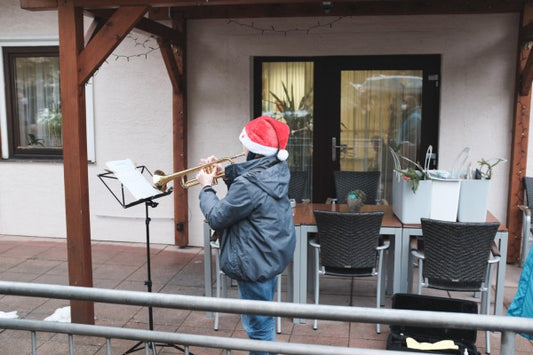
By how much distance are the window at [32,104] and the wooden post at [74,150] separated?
3.01 m

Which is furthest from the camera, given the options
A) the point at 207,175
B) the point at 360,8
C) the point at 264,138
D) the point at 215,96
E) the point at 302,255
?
the point at 215,96

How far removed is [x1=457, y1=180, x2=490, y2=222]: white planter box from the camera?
4.11 metres

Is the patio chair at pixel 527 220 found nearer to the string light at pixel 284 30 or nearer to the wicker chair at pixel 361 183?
the wicker chair at pixel 361 183

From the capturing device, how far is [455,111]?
5766mm

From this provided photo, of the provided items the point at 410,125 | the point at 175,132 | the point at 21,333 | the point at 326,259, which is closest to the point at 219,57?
the point at 175,132

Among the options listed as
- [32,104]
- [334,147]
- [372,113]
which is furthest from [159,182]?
[32,104]

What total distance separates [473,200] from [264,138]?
201 cm

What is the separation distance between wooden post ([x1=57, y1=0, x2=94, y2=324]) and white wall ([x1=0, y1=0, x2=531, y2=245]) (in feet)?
7.90

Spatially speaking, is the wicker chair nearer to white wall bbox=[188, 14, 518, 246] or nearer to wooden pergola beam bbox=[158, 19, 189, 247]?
white wall bbox=[188, 14, 518, 246]

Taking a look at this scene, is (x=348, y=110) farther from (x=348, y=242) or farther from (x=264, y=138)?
(x=264, y=138)

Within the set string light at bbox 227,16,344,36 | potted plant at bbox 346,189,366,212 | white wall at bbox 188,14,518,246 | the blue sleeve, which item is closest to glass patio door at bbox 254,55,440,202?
white wall at bbox 188,14,518,246

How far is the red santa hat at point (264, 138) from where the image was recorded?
9.56 feet

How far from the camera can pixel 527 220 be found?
5.18 meters

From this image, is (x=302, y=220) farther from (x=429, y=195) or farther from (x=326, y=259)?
(x=429, y=195)
